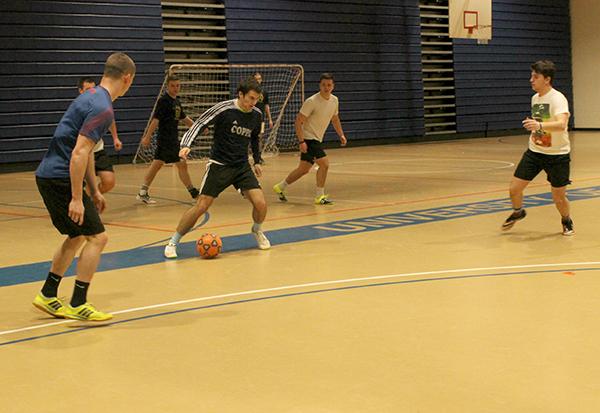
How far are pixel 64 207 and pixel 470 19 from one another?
2191 centimetres

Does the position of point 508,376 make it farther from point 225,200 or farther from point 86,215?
point 225,200

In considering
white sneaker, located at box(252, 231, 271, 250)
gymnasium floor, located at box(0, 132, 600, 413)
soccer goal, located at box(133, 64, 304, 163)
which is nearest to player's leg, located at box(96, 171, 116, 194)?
gymnasium floor, located at box(0, 132, 600, 413)

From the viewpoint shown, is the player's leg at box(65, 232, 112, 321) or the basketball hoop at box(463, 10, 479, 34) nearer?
the player's leg at box(65, 232, 112, 321)

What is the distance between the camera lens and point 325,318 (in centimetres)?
554

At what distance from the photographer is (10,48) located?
61.5 feet

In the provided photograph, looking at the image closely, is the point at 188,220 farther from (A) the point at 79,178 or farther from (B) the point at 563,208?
(B) the point at 563,208

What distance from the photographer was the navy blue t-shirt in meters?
5.43

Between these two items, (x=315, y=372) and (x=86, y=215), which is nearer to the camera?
(x=315, y=372)

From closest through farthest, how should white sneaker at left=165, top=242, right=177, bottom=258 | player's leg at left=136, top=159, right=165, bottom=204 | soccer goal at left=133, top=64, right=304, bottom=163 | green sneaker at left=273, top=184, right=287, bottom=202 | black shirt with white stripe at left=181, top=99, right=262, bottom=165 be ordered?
white sneaker at left=165, top=242, right=177, bottom=258
black shirt with white stripe at left=181, top=99, right=262, bottom=165
green sneaker at left=273, top=184, right=287, bottom=202
player's leg at left=136, top=159, right=165, bottom=204
soccer goal at left=133, top=64, right=304, bottom=163

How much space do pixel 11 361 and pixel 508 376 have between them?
8.43 ft

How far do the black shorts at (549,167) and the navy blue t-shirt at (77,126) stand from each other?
4640 mm

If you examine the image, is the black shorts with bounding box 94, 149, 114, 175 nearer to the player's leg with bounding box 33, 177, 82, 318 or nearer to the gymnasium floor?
the gymnasium floor

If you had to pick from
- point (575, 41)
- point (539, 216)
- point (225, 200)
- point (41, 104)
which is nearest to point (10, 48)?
point (41, 104)

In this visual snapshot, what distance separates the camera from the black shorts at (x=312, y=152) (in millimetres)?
11812
